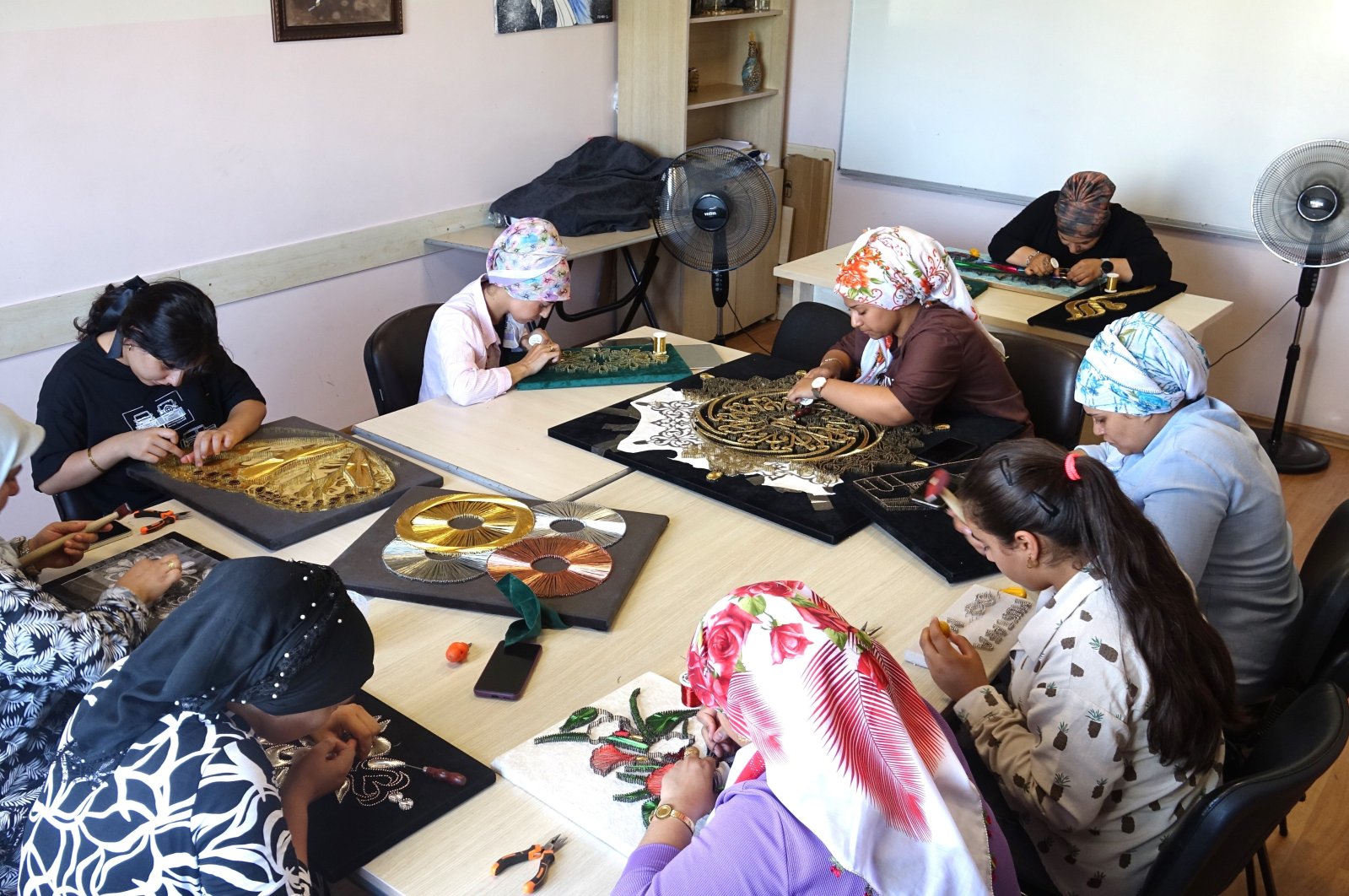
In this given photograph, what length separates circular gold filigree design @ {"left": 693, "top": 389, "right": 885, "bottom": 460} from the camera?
253 cm

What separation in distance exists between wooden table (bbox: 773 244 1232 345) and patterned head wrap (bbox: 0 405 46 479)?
2.58 meters

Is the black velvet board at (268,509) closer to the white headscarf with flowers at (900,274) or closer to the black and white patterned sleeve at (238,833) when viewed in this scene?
the black and white patterned sleeve at (238,833)

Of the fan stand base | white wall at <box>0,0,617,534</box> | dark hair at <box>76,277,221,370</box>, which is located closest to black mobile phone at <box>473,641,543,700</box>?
dark hair at <box>76,277,221,370</box>

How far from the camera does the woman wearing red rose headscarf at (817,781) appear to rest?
1131 mm

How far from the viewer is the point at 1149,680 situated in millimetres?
1465

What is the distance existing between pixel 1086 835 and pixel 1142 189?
3.96m

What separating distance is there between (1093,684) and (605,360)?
1.89m

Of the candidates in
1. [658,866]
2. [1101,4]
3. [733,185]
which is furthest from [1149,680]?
[1101,4]

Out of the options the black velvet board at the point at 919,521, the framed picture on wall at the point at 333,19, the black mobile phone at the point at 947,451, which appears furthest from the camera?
the framed picture on wall at the point at 333,19

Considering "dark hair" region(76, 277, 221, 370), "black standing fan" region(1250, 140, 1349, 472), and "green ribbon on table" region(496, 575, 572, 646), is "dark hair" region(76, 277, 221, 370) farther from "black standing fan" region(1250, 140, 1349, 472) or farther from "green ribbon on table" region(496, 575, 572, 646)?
"black standing fan" region(1250, 140, 1349, 472)

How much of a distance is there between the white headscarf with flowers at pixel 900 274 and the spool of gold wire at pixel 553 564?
1077mm

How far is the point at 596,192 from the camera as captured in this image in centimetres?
478

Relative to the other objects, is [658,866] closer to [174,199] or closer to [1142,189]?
[174,199]

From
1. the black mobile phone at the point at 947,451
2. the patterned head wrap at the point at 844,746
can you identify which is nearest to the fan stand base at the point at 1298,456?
the black mobile phone at the point at 947,451
